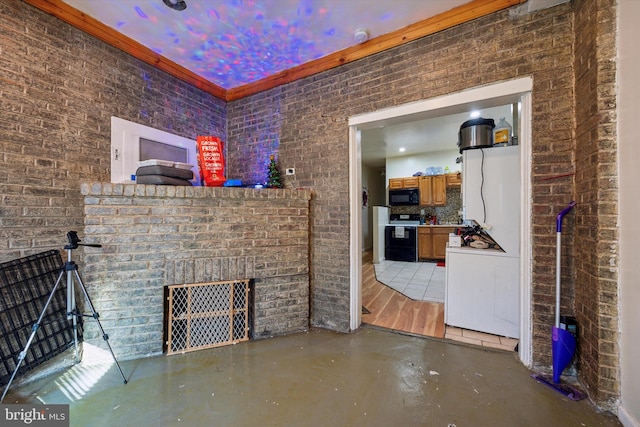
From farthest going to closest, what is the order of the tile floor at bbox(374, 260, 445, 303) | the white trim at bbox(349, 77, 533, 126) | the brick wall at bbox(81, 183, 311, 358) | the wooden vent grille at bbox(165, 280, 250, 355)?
the tile floor at bbox(374, 260, 445, 303) → the wooden vent grille at bbox(165, 280, 250, 355) → the brick wall at bbox(81, 183, 311, 358) → the white trim at bbox(349, 77, 533, 126)

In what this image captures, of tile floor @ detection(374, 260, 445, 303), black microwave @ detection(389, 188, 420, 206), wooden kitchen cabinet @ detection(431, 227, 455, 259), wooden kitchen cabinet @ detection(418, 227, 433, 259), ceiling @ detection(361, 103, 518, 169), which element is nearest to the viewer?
tile floor @ detection(374, 260, 445, 303)

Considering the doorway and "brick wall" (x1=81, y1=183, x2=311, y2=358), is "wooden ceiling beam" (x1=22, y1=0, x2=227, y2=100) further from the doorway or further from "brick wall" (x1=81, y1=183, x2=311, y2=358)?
the doorway

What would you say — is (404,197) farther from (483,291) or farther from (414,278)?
(483,291)

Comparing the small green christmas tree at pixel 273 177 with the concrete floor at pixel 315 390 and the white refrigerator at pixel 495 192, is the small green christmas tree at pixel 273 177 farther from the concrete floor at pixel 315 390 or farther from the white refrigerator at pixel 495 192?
the white refrigerator at pixel 495 192

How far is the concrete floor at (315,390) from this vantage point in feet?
5.00

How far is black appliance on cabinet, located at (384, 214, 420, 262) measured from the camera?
6.38 m

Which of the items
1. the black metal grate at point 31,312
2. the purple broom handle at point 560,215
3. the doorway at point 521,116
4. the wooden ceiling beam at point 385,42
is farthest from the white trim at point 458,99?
the black metal grate at point 31,312

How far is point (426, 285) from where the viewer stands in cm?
434

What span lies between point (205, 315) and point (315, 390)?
1.28m

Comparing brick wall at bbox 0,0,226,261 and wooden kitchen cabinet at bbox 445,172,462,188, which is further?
wooden kitchen cabinet at bbox 445,172,462,188

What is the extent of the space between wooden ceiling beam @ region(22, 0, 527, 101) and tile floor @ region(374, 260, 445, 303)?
3.26 metres

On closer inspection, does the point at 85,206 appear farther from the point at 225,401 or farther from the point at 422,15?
the point at 422,15

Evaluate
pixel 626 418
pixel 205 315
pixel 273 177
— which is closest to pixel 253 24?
pixel 273 177

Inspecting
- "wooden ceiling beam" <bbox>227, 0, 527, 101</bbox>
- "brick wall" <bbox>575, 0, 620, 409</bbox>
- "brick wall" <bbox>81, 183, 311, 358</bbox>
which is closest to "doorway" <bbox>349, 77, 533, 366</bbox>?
"brick wall" <bbox>575, 0, 620, 409</bbox>
